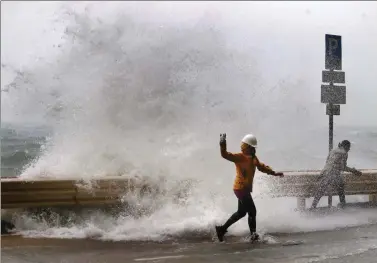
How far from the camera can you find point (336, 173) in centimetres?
962

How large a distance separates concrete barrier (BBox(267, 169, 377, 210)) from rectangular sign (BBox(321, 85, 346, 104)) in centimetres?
141

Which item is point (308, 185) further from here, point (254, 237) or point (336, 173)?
point (254, 237)

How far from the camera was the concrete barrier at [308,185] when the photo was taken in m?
9.32

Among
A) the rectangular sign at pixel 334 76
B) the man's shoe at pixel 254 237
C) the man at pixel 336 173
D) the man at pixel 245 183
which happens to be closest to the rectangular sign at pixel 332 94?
the rectangular sign at pixel 334 76

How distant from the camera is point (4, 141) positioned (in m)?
9.52

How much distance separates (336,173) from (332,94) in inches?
60.1

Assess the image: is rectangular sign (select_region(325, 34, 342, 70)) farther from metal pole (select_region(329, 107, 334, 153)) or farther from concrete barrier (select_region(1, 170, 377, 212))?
concrete barrier (select_region(1, 170, 377, 212))

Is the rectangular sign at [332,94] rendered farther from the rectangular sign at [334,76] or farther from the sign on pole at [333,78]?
the rectangular sign at [334,76]

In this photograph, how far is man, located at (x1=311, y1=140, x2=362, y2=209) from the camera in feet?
31.4

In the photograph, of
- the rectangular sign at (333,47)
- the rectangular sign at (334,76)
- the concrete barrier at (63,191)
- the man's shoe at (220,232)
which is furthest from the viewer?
the rectangular sign at (334,76)

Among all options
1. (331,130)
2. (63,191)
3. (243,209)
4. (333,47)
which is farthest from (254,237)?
(333,47)

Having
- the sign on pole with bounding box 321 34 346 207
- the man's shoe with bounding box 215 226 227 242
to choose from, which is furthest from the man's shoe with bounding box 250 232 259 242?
the sign on pole with bounding box 321 34 346 207

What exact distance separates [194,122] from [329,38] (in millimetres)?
3024

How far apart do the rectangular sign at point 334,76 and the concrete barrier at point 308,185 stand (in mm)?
1790
